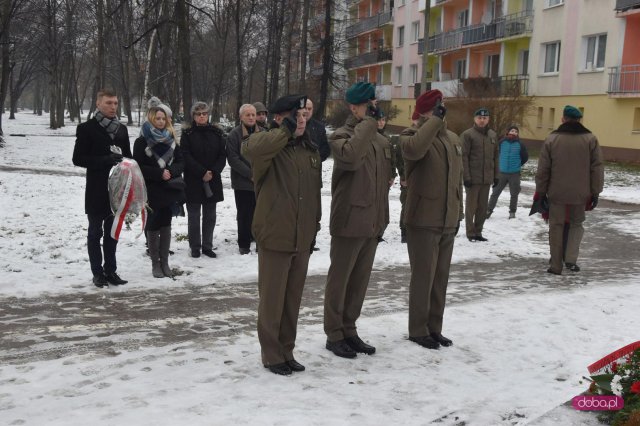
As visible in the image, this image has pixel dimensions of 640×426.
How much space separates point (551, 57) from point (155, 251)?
93.4ft

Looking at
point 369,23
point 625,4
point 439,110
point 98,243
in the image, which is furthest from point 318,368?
point 369,23

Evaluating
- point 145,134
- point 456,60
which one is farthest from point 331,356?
point 456,60

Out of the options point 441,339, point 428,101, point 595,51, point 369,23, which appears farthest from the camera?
point 369,23

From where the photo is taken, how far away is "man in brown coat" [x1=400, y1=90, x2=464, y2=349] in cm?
535

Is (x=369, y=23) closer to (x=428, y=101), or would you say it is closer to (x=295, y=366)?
(x=428, y=101)

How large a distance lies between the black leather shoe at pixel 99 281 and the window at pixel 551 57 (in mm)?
28298

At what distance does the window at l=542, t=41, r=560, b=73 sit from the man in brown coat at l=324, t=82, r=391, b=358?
1122 inches

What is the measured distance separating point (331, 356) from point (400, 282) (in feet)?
9.51

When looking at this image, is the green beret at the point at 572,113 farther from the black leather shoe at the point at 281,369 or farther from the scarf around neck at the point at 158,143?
the black leather shoe at the point at 281,369

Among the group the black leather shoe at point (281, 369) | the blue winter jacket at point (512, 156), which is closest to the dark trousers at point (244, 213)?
the black leather shoe at point (281, 369)

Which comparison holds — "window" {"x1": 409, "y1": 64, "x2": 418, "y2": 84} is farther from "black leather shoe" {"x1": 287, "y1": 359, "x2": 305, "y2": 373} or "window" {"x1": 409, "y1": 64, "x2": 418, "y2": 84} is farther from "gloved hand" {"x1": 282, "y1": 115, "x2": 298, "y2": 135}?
"black leather shoe" {"x1": 287, "y1": 359, "x2": 305, "y2": 373}

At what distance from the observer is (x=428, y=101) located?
5234 millimetres

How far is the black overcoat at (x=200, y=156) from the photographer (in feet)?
27.6

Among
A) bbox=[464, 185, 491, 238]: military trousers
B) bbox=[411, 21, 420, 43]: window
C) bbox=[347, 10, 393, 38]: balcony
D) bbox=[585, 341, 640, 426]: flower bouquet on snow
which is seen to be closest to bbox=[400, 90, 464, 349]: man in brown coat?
bbox=[585, 341, 640, 426]: flower bouquet on snow
